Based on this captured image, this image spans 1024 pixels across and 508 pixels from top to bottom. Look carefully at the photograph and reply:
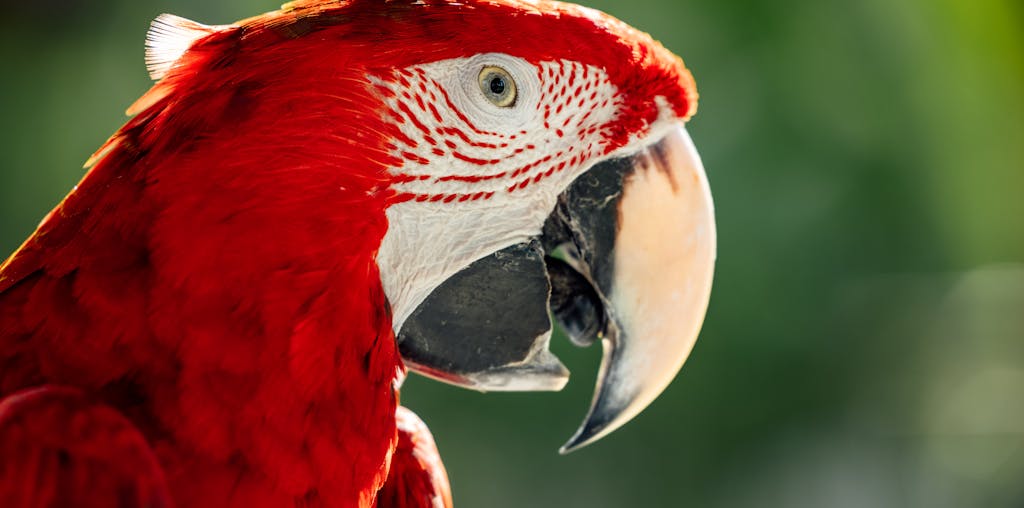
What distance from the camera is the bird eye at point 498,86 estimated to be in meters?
0.88

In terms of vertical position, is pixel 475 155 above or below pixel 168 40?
below

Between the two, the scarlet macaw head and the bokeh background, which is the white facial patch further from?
the bokeh background

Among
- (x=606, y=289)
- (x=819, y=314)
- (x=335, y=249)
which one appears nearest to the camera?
(x=335, y=249)

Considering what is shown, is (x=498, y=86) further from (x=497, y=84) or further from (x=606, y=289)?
(x=606, y=289)

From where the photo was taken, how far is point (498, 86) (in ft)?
2.91

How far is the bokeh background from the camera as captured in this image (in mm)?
3137

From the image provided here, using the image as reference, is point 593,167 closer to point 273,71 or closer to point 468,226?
point 468,226

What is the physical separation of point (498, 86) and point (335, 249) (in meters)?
0.22

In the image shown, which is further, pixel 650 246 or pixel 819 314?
pixel 819 314

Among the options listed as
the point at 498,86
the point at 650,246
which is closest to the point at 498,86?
the point at 498,86

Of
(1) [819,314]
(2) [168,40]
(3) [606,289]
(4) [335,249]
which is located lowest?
(1) [819,314]

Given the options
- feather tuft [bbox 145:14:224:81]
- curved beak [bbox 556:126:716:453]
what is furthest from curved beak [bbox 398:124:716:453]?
feather tuft [bbox 145:14:224:81]

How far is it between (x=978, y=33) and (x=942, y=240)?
2.48ft

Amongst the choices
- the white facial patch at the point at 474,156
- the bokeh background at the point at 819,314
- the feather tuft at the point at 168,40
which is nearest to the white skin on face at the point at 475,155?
the white facial patch at the point at 474,156
